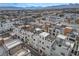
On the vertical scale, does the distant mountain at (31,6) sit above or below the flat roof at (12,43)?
above

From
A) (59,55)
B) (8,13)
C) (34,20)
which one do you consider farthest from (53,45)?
(8,13)

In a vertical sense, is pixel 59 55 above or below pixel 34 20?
below

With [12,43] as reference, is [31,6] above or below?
above

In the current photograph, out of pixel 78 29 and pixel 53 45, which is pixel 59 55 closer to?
pixel 53 45

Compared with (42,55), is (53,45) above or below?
→ above

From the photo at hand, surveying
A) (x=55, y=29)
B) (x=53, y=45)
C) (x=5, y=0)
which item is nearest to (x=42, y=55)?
(x=53, y=45)

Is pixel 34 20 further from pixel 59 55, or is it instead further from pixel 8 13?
pixel 59 55

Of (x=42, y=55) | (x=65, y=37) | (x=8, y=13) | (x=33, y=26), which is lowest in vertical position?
(x=42, y=55)

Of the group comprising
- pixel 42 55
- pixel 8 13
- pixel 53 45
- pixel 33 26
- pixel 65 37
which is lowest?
pixel 42 55

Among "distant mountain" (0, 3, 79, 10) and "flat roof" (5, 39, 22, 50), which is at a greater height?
"distant mountain" (0, 3, 79, 10)
